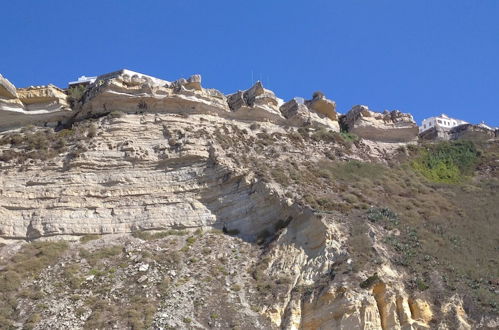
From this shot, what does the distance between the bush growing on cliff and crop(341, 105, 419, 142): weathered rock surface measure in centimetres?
169

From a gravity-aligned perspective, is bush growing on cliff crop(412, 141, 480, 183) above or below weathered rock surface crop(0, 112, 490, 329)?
above

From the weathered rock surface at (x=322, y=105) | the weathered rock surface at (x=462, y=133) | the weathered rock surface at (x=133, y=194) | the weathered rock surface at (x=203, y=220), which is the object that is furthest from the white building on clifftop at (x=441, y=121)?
the weathered rock surface at (x=133, y=194)

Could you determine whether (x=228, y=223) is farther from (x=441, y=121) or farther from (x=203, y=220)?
(x=441, y=121)

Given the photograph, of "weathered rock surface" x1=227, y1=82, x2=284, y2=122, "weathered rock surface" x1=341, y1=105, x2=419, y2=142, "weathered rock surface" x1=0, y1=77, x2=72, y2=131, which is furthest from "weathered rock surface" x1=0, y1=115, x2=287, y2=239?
"weathered rock surface" x1=341, y1=105, x2=419, y2=142

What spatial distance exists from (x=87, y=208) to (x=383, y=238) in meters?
12.5

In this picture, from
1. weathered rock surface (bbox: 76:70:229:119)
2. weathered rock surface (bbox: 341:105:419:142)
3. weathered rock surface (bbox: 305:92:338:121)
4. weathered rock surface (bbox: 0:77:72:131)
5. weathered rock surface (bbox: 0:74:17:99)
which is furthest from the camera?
weathered rock surface (bbox: 341:105:419:142)

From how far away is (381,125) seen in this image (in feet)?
150

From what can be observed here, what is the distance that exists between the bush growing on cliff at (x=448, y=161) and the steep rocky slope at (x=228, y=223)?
0.67ft

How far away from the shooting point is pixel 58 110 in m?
38.4

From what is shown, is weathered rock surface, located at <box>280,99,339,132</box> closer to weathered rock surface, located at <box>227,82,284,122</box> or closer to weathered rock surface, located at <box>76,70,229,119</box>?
weathered rock surface, located at <box>227,82,284,122</box>

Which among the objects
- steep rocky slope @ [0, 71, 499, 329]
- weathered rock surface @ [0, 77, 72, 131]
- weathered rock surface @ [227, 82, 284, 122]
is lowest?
steep rocky slope @ [0, 71, 499, 329]

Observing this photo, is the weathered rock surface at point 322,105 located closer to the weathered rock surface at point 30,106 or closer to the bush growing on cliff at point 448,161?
the bush growing on cliff at point 448,161

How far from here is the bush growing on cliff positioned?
140 ft

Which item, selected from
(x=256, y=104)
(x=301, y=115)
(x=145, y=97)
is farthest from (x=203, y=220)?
(x=301, y=115)
